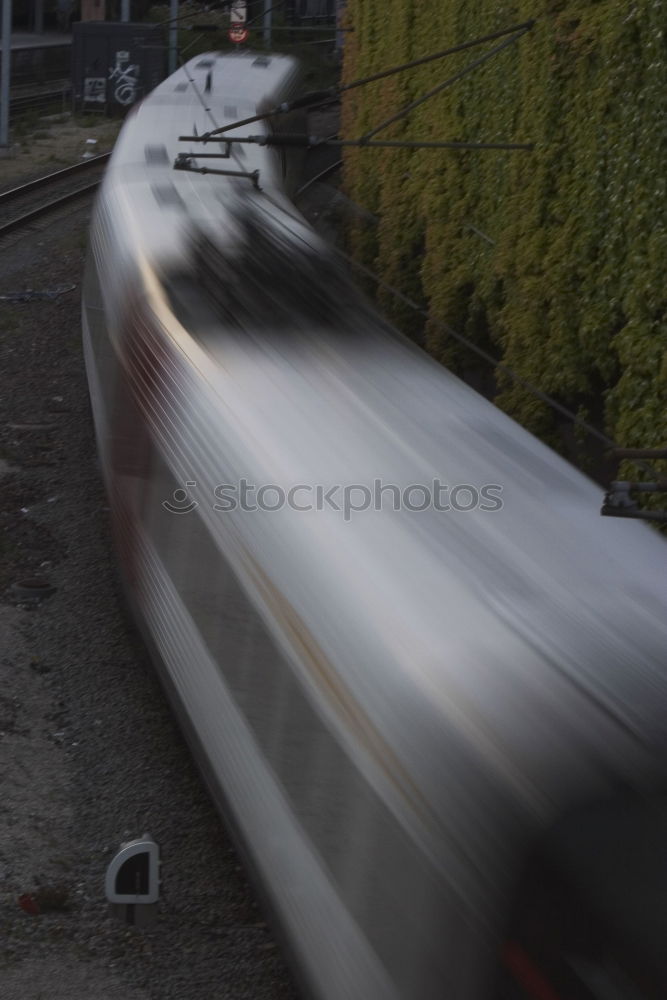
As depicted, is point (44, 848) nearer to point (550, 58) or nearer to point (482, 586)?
point (482, 586)

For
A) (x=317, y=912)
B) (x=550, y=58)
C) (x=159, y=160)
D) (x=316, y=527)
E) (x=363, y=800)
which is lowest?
(x=317, y=912)

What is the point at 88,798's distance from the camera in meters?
5.90

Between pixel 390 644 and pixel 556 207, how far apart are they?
221 inches

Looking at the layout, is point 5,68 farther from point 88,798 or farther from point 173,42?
point 88,798

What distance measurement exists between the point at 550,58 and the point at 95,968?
20.9 feet

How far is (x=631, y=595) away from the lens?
12.4 ft

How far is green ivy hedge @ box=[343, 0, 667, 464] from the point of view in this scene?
7.04m

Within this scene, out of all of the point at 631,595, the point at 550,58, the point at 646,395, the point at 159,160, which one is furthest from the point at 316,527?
the point at 159,160

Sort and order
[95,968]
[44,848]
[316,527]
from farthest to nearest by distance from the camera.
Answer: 1. [44,848]
2. [95,968]
3. [316,527]

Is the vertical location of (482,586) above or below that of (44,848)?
above

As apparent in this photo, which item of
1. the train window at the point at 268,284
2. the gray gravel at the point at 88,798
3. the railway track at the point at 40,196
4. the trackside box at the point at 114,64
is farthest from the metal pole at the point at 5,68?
the train window at the point at 268,284

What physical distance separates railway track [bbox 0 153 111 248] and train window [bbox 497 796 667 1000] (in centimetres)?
1629

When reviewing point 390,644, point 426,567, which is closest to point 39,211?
point 426,567

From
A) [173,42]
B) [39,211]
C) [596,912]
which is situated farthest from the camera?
[173,42]
